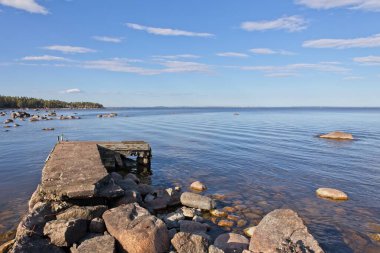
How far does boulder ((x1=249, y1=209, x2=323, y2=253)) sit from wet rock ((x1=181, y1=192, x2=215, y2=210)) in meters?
4.41

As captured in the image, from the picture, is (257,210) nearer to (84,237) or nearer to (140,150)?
(84,237)

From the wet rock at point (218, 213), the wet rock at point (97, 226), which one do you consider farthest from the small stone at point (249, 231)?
the wet rock at point (97, 226)

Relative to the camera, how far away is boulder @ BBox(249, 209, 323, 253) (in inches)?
344

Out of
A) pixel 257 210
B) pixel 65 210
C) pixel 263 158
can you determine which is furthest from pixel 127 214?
pixel 263 158

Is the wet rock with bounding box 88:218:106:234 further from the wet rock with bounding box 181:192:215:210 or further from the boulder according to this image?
the wet rock with bounding box 181:192:215:210

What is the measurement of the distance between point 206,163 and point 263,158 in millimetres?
5464

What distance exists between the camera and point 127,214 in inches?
376

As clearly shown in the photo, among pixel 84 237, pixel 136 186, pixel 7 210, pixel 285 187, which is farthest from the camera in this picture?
pixel 285 187

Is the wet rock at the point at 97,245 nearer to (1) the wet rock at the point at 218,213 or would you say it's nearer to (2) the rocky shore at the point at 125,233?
(2) the rocky shore at the point at 125,233

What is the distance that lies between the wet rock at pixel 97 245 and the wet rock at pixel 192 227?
3.35 meters

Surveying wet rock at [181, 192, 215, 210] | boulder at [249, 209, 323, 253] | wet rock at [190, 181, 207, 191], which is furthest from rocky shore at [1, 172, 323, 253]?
wet rock at [190, 181, 207, 191]

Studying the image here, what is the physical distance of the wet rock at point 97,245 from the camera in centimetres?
819

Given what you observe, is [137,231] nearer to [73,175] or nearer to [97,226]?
[97,226]

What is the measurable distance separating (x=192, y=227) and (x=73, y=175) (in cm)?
543
